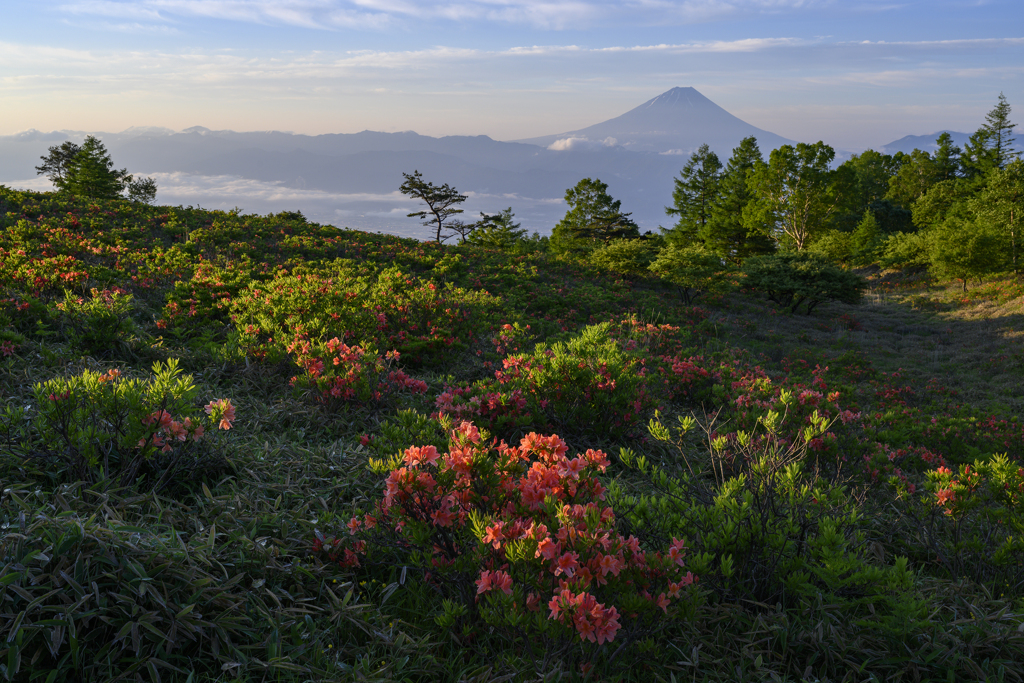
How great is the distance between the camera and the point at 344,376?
4609 millimetres

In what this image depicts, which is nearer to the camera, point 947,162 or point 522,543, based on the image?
point 522,543

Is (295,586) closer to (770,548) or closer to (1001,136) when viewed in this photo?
(770,548)

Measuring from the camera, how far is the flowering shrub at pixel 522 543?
1.82 meters

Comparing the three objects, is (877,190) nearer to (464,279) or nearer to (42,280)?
(464,279)

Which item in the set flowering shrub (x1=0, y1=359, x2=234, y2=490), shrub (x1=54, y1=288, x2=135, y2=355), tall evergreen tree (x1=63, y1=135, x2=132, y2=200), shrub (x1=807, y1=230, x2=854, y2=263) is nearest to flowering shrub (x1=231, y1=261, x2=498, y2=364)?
shrub (x1=54, y1=288, x2=135, y2=355)

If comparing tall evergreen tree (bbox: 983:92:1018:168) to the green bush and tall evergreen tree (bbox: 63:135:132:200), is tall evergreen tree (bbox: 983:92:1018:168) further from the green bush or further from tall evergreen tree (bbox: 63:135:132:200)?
tall evergreen tree (bbox: 63:135:132:200)

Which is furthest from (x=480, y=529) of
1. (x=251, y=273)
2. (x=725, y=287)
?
(x=725, y=287)

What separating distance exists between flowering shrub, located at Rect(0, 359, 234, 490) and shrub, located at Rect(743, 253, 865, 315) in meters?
24.6

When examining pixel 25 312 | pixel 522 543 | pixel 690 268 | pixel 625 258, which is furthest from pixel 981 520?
pixel 625 258

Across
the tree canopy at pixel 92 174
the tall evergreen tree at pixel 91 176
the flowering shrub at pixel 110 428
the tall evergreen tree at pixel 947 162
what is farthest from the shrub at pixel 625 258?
the tall evergreen tree at pixel 947 162

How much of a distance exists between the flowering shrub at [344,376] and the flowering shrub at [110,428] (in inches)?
59.6

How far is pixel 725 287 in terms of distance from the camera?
21.4 metres

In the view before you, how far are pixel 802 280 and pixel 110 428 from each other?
83.2ft

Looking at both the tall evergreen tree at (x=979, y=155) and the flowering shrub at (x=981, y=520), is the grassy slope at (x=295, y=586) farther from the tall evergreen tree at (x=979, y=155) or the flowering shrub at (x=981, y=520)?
the tall evergreen tree at (x=979, y=155)
